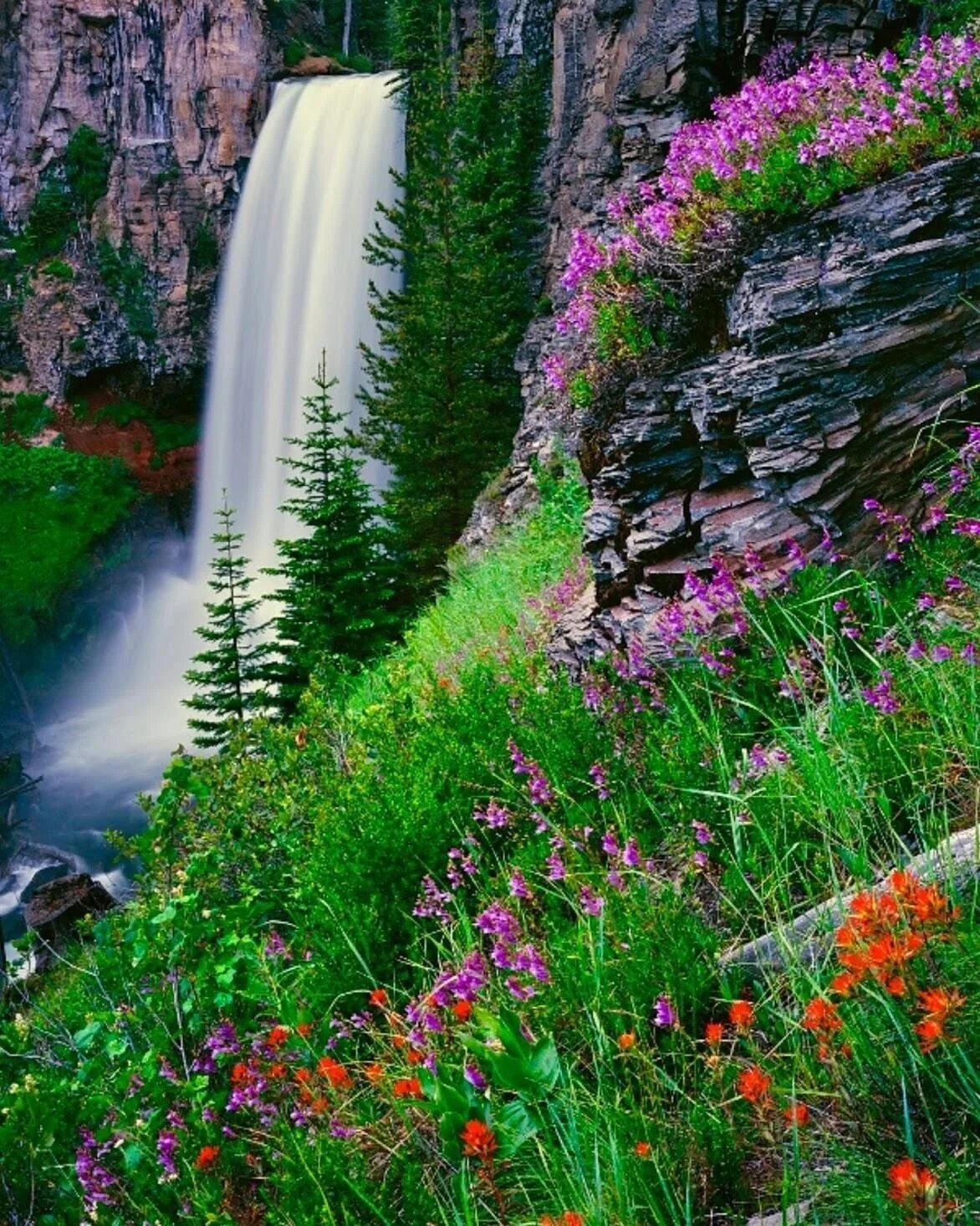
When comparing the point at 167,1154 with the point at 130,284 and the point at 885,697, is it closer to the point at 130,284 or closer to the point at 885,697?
the point at 885,697

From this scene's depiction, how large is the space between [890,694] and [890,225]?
96.1 inches

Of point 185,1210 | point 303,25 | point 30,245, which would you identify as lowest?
point 185,1210

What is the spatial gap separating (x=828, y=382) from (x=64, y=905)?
12.1 meters

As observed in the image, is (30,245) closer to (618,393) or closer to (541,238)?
(541,238)

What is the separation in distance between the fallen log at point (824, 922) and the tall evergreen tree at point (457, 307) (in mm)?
10452

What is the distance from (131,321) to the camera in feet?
97.8

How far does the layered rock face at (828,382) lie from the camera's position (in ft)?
11.9

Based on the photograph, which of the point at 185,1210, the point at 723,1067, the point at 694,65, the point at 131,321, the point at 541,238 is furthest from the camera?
the point at 131,321

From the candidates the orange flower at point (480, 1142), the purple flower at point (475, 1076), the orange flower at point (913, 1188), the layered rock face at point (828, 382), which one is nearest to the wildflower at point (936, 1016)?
the orange flower at point (913, 1188)

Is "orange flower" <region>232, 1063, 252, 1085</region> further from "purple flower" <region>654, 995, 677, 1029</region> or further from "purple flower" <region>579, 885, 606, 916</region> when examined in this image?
"purple flower" <region>654, 995, 677, 1029</region>

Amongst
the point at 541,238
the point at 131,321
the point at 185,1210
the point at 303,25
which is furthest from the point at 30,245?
the point at 185,1210

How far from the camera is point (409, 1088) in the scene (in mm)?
1778

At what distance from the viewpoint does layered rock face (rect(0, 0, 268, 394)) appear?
27828 mm

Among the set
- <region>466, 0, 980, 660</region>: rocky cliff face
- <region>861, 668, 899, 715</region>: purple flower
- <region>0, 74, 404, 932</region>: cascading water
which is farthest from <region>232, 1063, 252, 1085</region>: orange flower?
<region>0, 74, 404, 932</region>: cascading water
